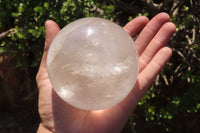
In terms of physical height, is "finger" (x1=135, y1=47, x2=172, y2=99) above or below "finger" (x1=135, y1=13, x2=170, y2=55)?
below

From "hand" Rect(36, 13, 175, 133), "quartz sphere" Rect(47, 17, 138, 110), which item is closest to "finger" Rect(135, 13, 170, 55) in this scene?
"hand" Rect(36, 13, 175, 133)

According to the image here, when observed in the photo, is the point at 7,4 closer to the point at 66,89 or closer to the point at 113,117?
the point at 66,89

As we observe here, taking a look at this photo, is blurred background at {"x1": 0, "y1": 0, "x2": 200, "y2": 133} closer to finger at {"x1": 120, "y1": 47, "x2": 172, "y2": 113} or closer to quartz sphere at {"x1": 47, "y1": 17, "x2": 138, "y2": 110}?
finger at {"x1": 120, "y1": 47, "x2": 172, "y2": 113}

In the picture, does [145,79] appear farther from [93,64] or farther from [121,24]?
[121,24]

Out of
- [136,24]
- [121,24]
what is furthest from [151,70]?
[121,24]

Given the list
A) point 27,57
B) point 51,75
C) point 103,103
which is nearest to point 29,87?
point 27,57

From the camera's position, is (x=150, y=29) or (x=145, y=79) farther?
(x=150, y=29)

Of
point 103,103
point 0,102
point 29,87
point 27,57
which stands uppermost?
point 103,103
